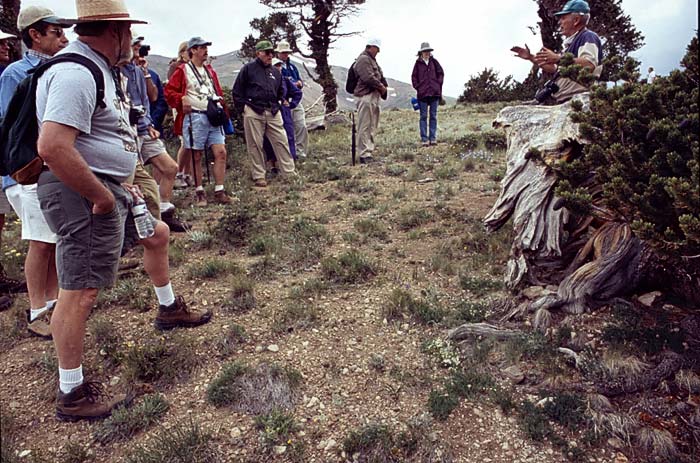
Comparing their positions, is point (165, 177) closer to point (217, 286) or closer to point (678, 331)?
point (217, 286)

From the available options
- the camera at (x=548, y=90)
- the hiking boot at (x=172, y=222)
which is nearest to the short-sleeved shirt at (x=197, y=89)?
the hiking boot at (x=172, y=222)

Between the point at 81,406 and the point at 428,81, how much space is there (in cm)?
985

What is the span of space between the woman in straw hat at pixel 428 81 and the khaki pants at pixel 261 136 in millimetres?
3992

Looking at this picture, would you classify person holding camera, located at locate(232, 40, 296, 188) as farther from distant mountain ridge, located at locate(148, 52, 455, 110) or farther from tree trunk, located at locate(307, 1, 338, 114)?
tree trunk, located at locate(307, 1, 338, 114)

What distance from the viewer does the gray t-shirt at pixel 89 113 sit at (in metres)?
2.44

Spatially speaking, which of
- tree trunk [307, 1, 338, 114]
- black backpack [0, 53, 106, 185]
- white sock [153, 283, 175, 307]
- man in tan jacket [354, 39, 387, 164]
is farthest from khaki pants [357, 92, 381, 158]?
tree trunk [307, 1, 338, 114]

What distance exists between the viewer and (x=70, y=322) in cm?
286

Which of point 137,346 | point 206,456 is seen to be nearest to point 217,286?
point 137,346

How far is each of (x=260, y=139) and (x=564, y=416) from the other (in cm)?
676

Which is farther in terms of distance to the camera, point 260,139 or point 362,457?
point 260,139

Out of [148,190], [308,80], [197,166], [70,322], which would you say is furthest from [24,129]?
[308,80]

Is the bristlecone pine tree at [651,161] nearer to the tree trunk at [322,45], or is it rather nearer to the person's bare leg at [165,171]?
the person's bare leg at [165,171]

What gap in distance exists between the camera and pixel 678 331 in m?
3.28

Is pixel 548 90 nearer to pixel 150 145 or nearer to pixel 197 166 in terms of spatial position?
pixel 150 145
